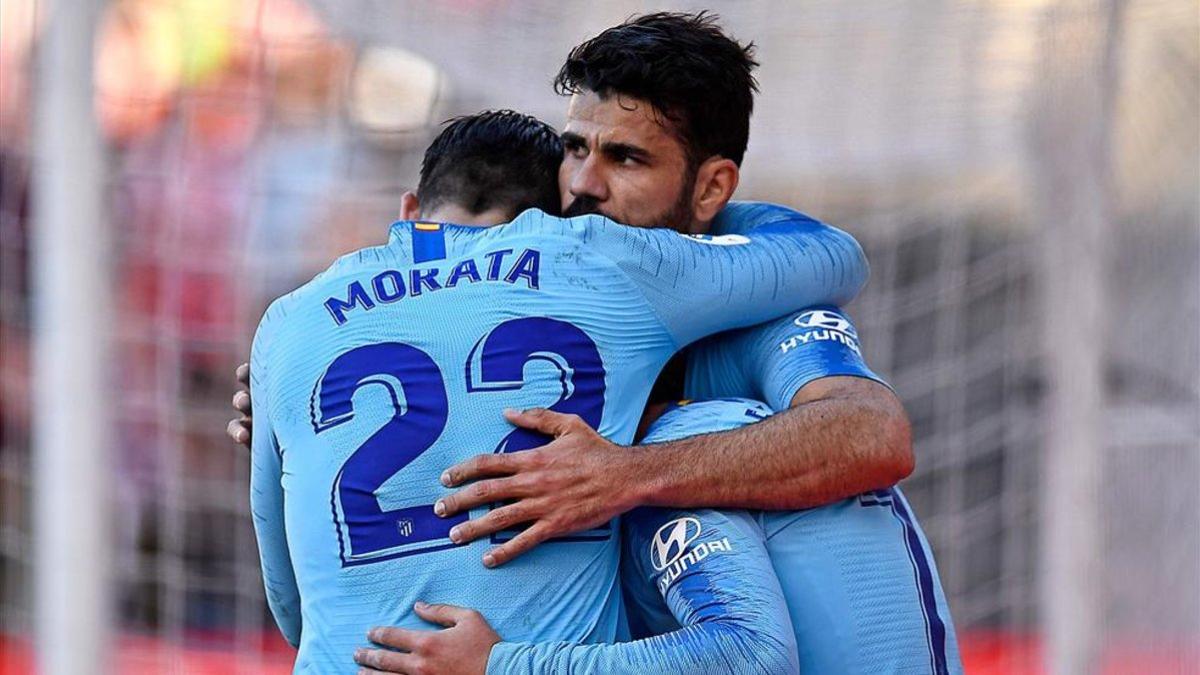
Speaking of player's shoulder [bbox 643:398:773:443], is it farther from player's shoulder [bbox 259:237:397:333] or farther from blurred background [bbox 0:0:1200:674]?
blurred background [bbox 0:0:1200:674]

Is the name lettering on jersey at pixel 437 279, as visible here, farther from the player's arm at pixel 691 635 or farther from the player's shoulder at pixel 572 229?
the player's arm at pixel 691 635

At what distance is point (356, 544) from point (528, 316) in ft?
1.17

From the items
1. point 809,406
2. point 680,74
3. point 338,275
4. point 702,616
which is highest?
point 680,74

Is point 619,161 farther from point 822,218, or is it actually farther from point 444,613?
point 822,218

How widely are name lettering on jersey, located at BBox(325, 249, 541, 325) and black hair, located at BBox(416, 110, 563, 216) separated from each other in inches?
9.9

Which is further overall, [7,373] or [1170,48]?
[7,373]

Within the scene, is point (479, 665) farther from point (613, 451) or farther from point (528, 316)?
point (528, 316)

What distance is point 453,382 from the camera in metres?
2.03

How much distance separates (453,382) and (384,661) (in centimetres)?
35

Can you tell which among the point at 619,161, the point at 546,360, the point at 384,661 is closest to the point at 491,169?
the point at 619,161

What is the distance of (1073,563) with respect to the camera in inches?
182

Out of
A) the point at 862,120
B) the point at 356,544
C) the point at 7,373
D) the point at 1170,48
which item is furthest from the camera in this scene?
the point at 7,373

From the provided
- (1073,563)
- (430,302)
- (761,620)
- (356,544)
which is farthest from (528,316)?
(1073,563)

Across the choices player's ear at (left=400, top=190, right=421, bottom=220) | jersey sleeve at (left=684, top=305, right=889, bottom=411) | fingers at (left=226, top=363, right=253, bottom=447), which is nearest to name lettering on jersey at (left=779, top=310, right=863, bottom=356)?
jersey sleeve at (left=684, top=305, right=889, bottom=411)
